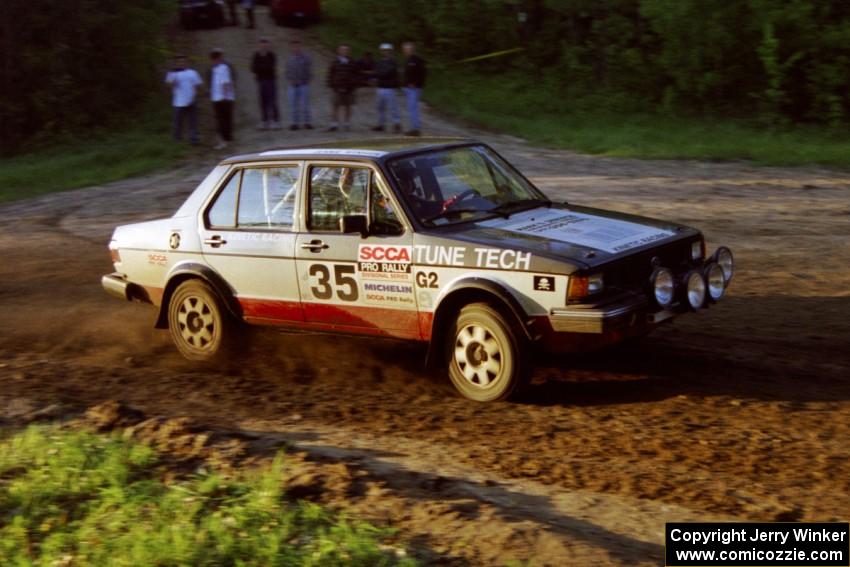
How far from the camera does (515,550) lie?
471 centimetres

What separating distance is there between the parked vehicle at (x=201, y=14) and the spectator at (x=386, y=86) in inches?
643

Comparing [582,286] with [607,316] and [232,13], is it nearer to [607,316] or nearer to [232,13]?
[607,316]

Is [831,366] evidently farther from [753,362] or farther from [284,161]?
[284,161]

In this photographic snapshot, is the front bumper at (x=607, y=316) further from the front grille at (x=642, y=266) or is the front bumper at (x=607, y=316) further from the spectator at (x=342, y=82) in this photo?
the spectator at (x=342, y=82)

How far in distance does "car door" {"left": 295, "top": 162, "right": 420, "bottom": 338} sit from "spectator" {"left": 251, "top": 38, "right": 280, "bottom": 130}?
1589 cm

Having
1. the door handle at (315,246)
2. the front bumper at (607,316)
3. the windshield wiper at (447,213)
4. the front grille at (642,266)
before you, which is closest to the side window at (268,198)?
the door handle at (315,246)

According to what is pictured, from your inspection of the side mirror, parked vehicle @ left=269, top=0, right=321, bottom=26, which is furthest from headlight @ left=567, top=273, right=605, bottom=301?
parked vehicle @ left=269, top=0, right=321, bottom=26

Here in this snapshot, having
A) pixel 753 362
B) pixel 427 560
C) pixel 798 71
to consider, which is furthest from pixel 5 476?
pixel 798 71

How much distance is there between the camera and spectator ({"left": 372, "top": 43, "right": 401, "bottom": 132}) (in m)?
22.3

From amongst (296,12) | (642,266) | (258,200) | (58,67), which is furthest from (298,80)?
(642,266)

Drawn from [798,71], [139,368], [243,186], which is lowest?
[139,368]

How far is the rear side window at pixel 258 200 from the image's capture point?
8.03m

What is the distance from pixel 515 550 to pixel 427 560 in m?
0.39

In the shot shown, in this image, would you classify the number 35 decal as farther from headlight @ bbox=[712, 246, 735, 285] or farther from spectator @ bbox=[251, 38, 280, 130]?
spectator @ bbox=[251, 38, 280, 130]
